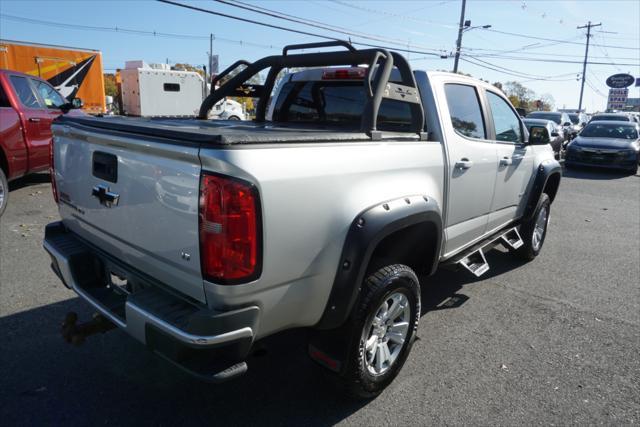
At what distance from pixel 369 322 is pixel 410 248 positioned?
0.81 m

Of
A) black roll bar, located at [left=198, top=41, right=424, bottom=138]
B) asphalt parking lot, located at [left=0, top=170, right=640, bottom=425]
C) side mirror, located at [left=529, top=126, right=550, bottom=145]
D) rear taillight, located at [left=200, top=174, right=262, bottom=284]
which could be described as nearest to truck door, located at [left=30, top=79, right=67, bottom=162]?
asphalt parking lot, located at [left=0, top=170, right=640, bottom=425]

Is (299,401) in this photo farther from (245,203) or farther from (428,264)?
(245,203)

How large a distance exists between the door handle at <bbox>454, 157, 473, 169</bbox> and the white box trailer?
57.0 ft

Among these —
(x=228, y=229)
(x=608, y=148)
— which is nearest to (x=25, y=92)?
(x=228, y=229)

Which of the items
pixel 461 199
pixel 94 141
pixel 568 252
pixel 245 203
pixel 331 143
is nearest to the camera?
pixel 245 203

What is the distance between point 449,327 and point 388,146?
1.82 metres

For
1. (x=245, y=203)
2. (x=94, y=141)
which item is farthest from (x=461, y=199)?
(x=94, y=141)

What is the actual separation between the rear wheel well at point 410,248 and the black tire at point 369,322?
12 cm

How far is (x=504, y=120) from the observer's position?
4523mm

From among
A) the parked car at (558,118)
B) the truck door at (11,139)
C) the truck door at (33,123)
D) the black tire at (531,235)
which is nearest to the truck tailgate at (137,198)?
the black tire at (531,235)

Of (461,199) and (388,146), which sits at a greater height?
(388,146)

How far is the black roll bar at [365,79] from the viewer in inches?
111

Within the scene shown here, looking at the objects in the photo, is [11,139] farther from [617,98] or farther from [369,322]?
[617,98]

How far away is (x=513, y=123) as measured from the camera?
15.5 feet
